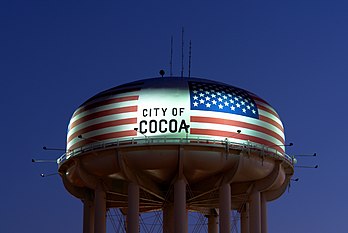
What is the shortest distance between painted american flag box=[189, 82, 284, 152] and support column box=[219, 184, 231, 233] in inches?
129

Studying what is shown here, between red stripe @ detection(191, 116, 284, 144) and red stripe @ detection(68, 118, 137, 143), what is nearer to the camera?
red stripe @ detection(191, 116, 284, 144)

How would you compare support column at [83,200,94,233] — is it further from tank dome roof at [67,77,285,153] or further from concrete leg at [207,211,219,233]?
concrete leg at [207,211,219,233]

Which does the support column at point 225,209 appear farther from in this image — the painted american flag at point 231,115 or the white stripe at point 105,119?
the white stripe at point 105,119

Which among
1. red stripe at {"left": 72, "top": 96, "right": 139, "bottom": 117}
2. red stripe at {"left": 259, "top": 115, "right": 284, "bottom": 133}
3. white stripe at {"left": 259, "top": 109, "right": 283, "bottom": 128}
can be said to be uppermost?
red stripe at {"left": 72, "top": 96, "right": 139, "bottom": 117}

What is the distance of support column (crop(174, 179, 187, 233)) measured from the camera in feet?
176

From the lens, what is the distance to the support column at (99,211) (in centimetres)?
5616

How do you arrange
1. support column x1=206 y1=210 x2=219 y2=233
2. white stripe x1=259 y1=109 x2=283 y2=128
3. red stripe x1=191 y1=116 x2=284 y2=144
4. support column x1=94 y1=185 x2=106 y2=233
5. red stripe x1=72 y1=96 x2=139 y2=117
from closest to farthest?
1. red stripe x1=191 y1=116 x2=284 y2=144
2. red stripe x1=72 y1=96 x2=139 y2=117
3. white stripe x1=259 y1=109 x2=283 y2=128
4. support column x1=94 y1=185 x2=106 y2=233
5. support column x1=206 y1=210 x2=219 y2=233

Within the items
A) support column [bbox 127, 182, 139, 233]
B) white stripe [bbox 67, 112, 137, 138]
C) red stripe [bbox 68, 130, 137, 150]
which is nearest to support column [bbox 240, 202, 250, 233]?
support column [bbox 127, 182, 139, 233]

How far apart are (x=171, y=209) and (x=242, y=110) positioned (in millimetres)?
10290

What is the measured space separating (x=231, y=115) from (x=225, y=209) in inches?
229

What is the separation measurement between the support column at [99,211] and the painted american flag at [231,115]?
25.4 ft

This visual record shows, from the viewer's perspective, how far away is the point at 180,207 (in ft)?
177

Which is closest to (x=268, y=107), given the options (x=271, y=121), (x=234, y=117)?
(x=271, y=121)

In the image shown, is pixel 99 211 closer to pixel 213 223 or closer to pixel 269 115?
pixel 269 115
